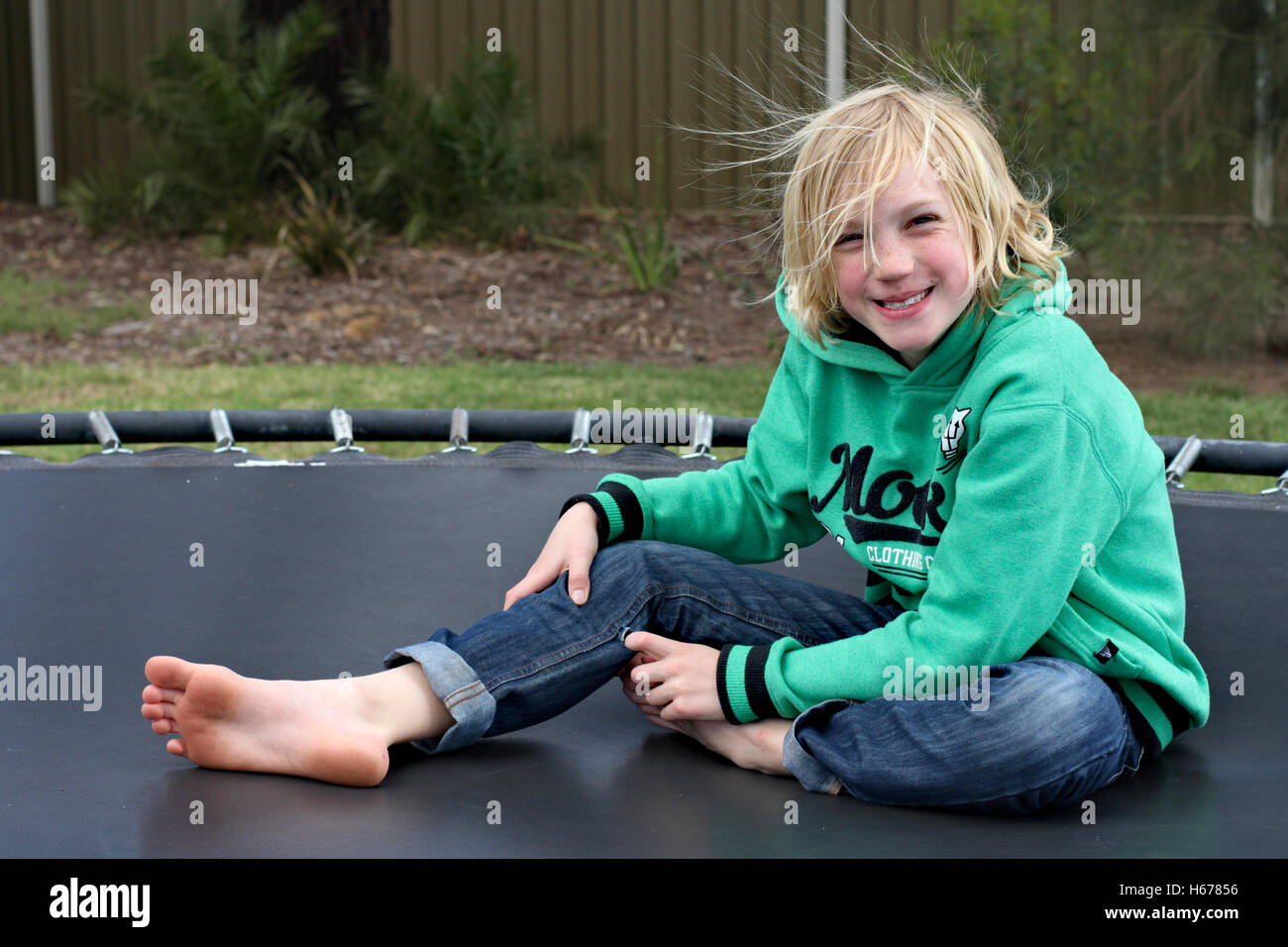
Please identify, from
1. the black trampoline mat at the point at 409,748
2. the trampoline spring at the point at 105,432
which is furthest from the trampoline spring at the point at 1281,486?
the trampoline spring at the point at 105,432

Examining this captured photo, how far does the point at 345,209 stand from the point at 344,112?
0.40 metres

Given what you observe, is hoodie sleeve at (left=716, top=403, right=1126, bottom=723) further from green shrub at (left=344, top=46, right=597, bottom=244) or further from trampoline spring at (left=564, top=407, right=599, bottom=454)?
green shrub at (left=344, top=46, right=597, bottom=244)

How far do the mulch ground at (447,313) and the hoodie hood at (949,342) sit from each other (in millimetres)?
2770

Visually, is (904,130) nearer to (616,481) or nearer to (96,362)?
(616,481)

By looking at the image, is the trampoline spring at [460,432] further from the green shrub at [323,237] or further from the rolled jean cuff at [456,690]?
the green shrub at [323,237]

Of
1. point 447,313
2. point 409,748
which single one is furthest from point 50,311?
point 409,748

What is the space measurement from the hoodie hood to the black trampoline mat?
1.08 ft

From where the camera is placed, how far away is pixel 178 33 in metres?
4.85

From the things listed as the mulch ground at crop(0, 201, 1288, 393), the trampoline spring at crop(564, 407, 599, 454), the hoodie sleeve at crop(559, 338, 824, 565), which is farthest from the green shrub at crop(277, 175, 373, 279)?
the hoodie sleeve at crop(559, 338, 824, 565)

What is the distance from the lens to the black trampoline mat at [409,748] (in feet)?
3.11

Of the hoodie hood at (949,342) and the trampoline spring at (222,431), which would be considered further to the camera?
the trampoline spring at (222,431)
